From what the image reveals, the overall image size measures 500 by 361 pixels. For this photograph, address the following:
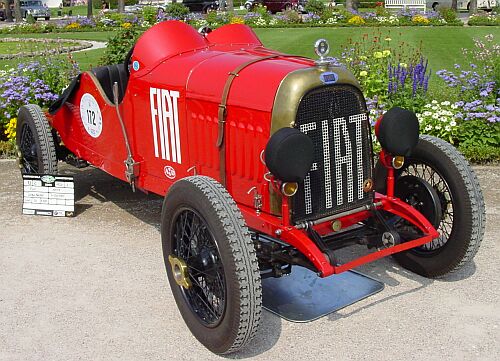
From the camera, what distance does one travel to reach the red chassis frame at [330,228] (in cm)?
364

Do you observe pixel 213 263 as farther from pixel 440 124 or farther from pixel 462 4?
pixel 462 4

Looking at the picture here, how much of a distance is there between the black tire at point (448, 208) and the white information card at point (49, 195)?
3.01m

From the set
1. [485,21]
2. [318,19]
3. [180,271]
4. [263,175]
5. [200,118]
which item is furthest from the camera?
[318,19]

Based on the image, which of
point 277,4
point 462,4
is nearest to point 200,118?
point 277,4

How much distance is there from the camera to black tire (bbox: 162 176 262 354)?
335cm

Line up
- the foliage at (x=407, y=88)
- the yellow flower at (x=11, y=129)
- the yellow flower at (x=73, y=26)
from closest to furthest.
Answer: the foliage at (x=407, y=88) < the yellow flower at (x=11, y=129) < the yellow flower at (x=73, y=26)

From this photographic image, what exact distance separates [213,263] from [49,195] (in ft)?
9.48

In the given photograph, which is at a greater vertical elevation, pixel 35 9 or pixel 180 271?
pixel 35 9

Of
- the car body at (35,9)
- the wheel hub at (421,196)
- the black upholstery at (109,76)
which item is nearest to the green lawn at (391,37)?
the black upholstery at (109,76)

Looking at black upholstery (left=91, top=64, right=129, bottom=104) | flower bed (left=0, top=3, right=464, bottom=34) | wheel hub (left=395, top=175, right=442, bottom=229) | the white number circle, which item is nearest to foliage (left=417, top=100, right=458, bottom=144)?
wheel hub (left=395, top=175, right=442, bottom=229)

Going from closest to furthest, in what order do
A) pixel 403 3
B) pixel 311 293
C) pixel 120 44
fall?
pixel 311 293 → pixel 120 44 → pixel 403 3

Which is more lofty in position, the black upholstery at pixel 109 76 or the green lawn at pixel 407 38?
the black upholstery at pixel 109 76

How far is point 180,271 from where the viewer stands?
3.77 m

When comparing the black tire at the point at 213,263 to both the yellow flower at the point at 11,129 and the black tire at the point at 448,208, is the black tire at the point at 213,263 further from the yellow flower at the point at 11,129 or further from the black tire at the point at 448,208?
the yellow flower at the point at 11,129
